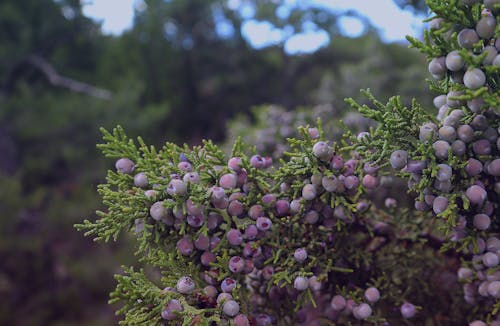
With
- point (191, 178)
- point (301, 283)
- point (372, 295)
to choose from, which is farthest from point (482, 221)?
point (191, 178)

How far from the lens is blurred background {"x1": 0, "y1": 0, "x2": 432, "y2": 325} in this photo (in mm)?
4703

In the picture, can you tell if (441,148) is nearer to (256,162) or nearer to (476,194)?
(476,194)

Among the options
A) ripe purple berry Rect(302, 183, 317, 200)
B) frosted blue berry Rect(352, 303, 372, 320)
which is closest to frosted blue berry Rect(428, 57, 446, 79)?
ripe purple berry Rect(302, 183, 317, 200)

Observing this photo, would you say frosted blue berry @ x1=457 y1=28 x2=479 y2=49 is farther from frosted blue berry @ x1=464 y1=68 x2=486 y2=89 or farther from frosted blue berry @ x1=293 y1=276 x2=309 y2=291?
frosted blue berry @ x1=293 y1=276 x2=309 y2=291

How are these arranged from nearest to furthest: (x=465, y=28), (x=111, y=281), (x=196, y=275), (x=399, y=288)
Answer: (x=465, y=28)
(x=196, y=275)
(x=399, y=288)
(x=111, y=281)

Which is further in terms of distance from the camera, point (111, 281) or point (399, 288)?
point (111, 281)

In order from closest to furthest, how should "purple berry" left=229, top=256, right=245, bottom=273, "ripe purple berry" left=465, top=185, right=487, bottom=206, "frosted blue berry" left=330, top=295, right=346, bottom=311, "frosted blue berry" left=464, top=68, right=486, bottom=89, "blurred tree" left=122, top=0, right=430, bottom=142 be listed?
"frosted blue berry" left=464, top=68, right=486, bottom=89 < "ripe purple berry" left=465, top=185, right=487, bottom=206 < "purple berry" left=229, top=256, right=245, bottom=273 < "frosted blue berry" left=330, top=295, right=346, bottom=311 < "blurred tree" left=122, top=0, right=430, bottom=142

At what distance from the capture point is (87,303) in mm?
4836

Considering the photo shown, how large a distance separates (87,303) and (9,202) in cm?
138

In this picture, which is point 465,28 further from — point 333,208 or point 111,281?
point 111,281

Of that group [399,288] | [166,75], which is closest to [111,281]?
[166,75]

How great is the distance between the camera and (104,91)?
221 inches

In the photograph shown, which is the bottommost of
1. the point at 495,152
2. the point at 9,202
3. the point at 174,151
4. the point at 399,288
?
the point at 399,288

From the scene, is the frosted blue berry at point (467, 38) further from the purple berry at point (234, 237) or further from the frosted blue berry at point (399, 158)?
the purple berry at point (234, 237)
